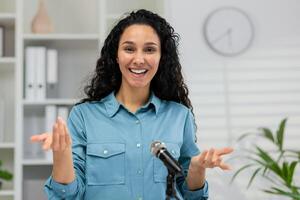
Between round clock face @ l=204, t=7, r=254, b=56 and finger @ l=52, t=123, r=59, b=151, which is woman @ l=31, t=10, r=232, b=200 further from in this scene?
round clock face @ l=204, t=7, r=254, b=56

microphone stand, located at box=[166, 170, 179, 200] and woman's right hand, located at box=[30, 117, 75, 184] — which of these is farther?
woman's right hand, located at box=[30, 117, 75, 184]

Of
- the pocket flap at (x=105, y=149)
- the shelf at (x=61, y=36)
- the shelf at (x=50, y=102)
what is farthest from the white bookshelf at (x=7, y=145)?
the pocket flap at (x=105, y=149)

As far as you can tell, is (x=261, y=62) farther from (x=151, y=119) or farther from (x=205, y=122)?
(x=151, y=119)

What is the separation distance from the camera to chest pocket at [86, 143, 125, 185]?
1532 mm

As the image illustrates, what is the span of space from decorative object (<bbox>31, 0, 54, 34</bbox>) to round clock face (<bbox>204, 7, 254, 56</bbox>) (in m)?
0.98

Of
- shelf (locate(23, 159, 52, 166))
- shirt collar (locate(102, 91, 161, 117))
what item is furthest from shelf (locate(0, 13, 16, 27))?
shirt collar (locate(102, 91, 161, 117))

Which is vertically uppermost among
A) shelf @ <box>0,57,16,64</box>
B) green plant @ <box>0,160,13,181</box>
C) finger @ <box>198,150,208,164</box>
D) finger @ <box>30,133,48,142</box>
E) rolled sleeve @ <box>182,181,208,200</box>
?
shelf @ <box>0,57,16,64</box>

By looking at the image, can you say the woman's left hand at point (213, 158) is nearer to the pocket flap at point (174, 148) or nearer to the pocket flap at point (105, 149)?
the pocket flap at point (174, 148)

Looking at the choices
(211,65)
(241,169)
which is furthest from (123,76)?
(211,65)

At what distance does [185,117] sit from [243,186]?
5.33ft

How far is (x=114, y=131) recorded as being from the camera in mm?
1582

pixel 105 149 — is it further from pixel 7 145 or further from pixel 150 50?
pixel 7 145

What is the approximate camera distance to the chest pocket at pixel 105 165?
5.03 ft

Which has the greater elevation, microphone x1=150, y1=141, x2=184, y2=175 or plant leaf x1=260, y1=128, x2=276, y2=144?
microphone x1=150, y1=141, x2=184, y2=175
